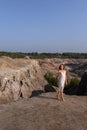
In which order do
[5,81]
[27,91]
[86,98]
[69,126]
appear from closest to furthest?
[69,126] → [86,98] → [5,81] → [27,91]

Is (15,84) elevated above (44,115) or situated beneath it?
situated beneath

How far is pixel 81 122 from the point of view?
33.7ft

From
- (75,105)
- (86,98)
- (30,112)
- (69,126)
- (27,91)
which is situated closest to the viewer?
(69,126)

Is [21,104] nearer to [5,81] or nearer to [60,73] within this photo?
[60,73]

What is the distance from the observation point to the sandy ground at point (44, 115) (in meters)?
9.98

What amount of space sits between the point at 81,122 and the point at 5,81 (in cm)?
888

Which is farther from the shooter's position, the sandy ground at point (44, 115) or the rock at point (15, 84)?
the rock at point (15, 84)

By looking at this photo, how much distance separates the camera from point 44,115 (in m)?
10.9

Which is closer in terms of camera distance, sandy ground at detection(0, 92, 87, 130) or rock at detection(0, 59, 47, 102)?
sandy ground at detection(0, 92, 87, 130)

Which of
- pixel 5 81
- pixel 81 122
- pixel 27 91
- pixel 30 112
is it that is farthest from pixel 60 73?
pixel 27 91

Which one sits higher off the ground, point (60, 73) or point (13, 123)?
point (60, 73)

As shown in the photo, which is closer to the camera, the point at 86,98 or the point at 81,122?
the point at 81,122

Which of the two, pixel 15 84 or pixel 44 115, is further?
pixel 15 84

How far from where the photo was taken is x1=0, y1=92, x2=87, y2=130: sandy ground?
9.98 metres
